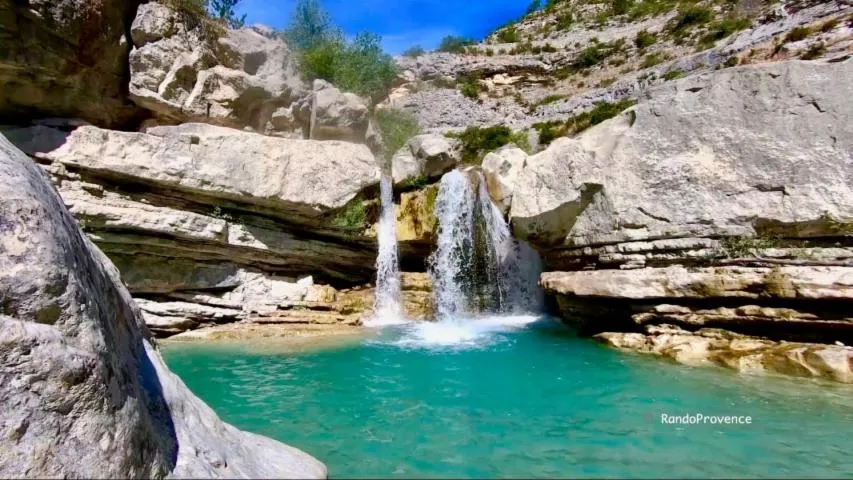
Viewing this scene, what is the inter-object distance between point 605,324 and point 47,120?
1641cm

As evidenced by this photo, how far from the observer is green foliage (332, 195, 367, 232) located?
578 inches

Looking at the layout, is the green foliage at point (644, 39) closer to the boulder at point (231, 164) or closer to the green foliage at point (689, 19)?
the green foliage at point (689, 19)

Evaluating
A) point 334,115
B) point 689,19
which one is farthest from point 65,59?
point 689,19

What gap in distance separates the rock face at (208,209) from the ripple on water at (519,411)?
318cm

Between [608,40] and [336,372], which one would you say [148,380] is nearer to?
[336,372]

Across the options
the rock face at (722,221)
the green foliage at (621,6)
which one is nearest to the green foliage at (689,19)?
the green foliage at (621,6)

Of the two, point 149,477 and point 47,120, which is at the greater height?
point 47,120

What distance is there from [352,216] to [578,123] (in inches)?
498

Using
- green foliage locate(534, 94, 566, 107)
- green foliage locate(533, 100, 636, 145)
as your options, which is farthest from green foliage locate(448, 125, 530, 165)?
green foliage locate(534, 94, 566, 107)

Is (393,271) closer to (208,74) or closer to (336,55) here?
(208,74)

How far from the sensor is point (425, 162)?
16938mm

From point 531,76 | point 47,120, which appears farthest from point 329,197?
point 531,76

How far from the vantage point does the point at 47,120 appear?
40.2 feet

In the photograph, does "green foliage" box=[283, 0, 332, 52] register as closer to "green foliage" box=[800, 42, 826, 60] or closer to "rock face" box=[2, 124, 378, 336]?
"rock face" box=[2, 124, 378, 336]
